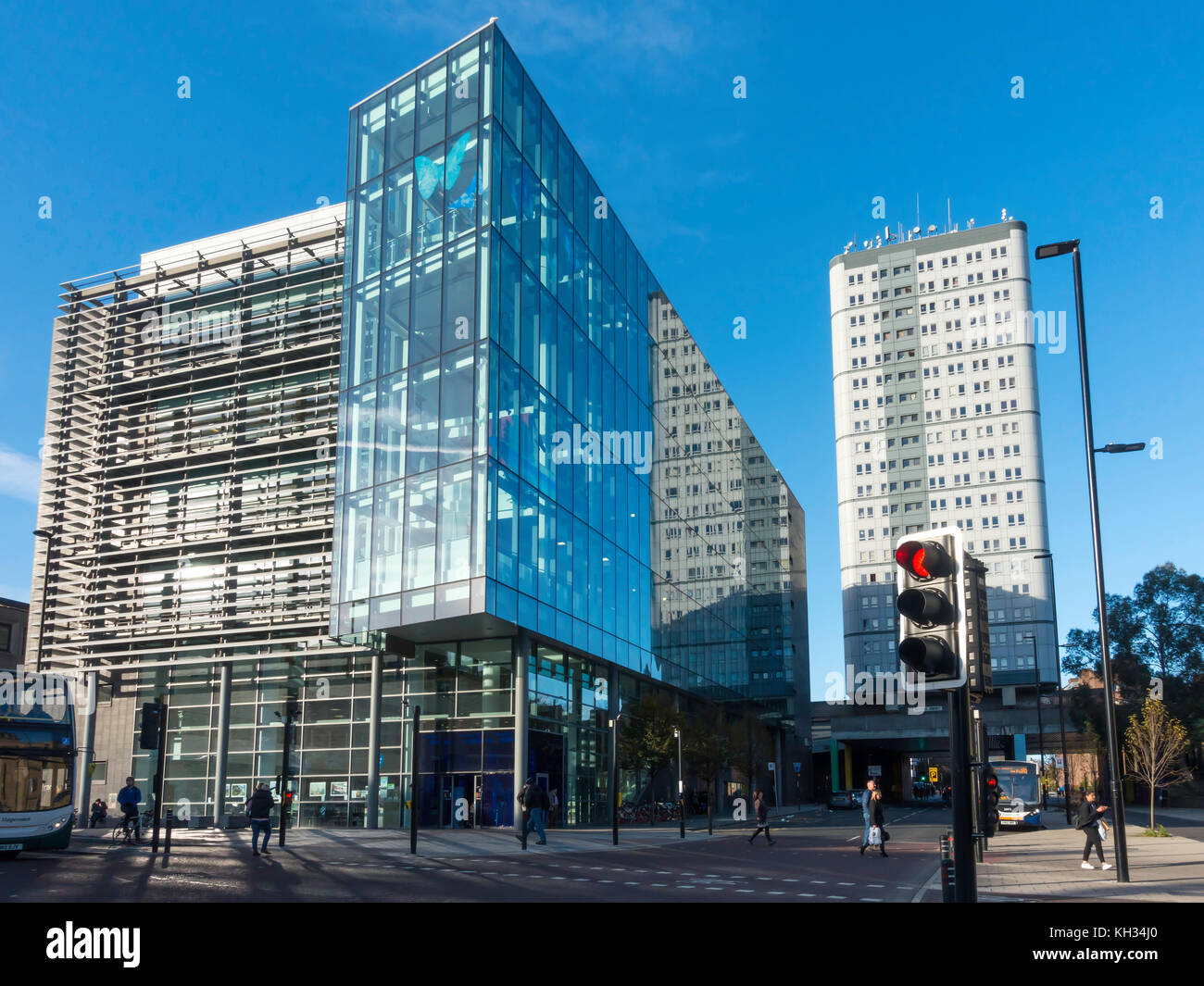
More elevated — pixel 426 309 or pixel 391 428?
pixel 426 309

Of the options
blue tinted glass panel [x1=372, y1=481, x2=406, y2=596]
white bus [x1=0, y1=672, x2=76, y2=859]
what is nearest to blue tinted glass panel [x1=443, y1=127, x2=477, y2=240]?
blue tinted glass panel [x1=372, y1=481, x2=406, y2=596]

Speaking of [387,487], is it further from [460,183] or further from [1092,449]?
[1092,449]

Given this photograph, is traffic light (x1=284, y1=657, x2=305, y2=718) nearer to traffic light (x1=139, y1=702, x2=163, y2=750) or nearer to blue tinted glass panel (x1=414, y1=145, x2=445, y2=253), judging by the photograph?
traffic light (x1=139, y1=702, x2=163, y2=750)

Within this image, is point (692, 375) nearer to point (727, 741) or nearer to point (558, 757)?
point (727, 741)

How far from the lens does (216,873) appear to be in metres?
19.5

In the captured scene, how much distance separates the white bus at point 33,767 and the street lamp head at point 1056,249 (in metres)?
23.3

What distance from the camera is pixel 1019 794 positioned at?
46.1m

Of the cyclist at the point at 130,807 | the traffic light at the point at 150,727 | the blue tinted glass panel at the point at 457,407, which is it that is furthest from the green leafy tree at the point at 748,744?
the traffic light at the point at 150,727

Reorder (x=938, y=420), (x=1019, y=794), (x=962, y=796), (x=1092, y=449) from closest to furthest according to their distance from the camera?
(x=962, y=796), (x=1092, y=449), (x=1019, y=794), (x=938, y=420)

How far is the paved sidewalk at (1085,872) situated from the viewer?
674 inches

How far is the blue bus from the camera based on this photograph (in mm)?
45250

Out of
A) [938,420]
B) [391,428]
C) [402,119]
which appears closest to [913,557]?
[391,428]

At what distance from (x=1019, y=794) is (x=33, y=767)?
3848cm
